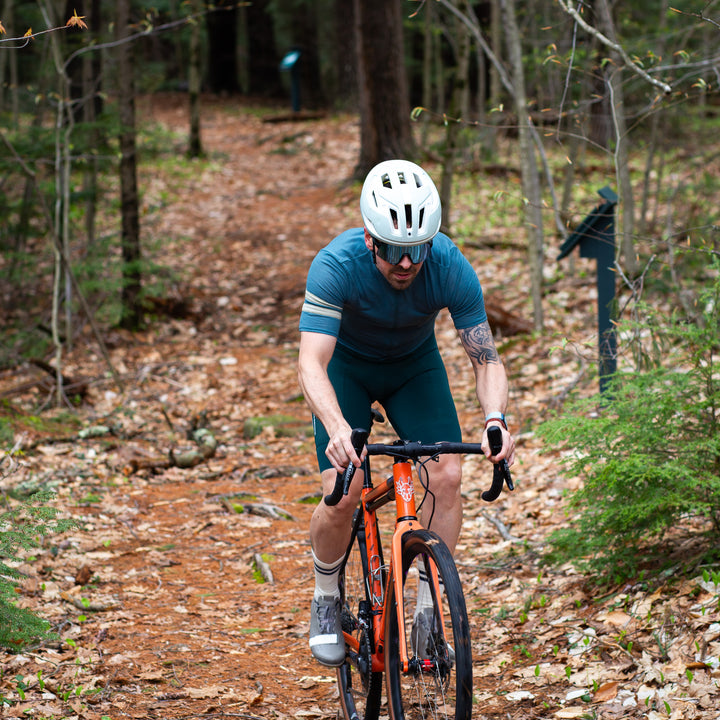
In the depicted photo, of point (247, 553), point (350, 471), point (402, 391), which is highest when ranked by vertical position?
point (402, 391)

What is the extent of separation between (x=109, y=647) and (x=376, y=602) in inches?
67.8

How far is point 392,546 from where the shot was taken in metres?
3.02

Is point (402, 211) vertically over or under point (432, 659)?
over

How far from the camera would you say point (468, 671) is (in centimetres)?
248

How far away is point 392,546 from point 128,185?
907cm

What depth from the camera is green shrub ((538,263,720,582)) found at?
388 centimetres

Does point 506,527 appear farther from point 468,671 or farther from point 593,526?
point 468,671

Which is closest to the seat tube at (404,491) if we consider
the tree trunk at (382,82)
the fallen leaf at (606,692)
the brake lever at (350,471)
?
the brake lever at (350,471)

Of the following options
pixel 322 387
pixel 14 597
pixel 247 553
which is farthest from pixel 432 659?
pixel 247 553

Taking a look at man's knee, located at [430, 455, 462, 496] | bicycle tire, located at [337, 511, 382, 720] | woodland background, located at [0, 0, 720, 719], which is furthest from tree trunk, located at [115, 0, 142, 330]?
man's knee, located at [430, 455, 462, 496]

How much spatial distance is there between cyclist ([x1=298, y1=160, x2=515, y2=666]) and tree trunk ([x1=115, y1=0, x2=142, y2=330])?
24.7ft

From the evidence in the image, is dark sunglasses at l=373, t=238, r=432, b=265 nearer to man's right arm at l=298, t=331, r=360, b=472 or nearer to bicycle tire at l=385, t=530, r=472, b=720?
man's right arm at l=298, t=331, r=360, b=472

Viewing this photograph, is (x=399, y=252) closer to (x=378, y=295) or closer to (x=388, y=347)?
(x=378, y=295)

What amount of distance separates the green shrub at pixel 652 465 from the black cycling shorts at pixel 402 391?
958 millimetres
